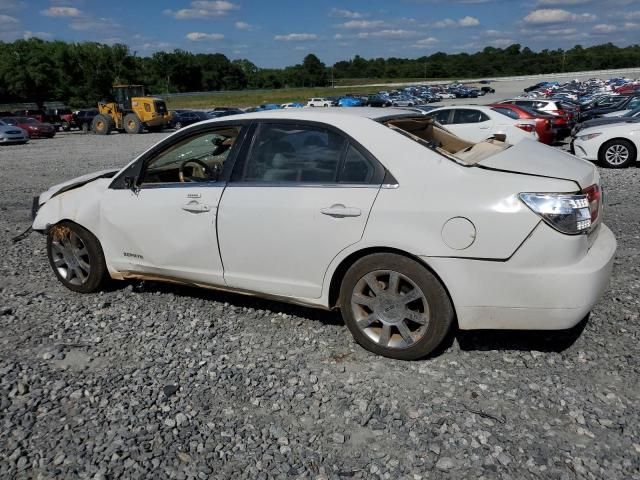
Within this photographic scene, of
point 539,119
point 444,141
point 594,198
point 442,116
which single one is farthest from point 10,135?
point 594,198

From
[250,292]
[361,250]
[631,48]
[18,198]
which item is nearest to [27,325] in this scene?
[250,292]

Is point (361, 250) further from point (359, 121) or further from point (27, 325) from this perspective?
point (27, 325)

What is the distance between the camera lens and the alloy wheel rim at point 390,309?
3490 millimetres

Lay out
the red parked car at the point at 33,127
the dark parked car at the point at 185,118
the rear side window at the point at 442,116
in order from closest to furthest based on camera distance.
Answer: the rear side window at the point at 442,116 → the red parked car at the point at 33,127 → the dark parked car at the point at 185,118

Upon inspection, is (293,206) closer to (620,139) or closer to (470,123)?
(620,139)

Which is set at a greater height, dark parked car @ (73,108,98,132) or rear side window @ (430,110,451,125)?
rear side window @ (430,110,451,125)

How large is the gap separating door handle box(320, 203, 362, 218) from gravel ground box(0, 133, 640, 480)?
3.13 ft

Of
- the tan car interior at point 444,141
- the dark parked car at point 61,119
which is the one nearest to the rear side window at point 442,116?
the tan car interior at point 444,141

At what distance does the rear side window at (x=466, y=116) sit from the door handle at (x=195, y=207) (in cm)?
1198

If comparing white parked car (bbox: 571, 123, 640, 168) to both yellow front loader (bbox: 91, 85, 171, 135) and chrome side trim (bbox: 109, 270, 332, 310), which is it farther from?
yellow front loader (bbox: 91, 85, 171, 135)

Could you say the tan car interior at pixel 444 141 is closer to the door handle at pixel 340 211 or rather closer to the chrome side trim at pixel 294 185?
the chrome side trim at pixel 294 185

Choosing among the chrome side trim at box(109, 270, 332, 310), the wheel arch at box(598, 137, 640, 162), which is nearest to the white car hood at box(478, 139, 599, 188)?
the chrome side trim at box(109, 270, 332, 310)

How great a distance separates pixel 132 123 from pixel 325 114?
108 ft

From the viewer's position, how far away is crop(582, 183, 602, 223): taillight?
11.0 feet
